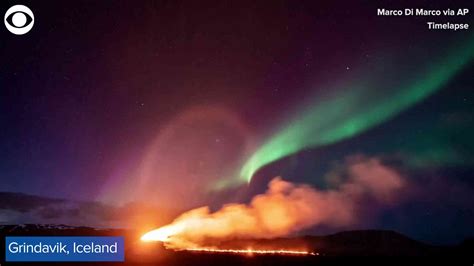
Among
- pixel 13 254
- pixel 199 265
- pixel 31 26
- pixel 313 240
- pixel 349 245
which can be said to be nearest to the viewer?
pixel 13 254

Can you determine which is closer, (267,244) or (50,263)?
(50,263)

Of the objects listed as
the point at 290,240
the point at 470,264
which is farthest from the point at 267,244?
the point at 470,264

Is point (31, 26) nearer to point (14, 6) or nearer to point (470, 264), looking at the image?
point (14, 6)

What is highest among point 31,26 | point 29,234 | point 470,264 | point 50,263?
point 31,26

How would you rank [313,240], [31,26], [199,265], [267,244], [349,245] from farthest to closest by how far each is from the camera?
[313,240] → [349,245] → [267,244] → [199,265] → [31,26]

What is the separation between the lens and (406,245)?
111m

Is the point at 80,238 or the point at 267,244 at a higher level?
the point at 80,238

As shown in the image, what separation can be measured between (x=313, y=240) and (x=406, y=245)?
29.7m

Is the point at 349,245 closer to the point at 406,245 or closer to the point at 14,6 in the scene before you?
the point at 406,245

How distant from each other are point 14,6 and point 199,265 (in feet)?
116
